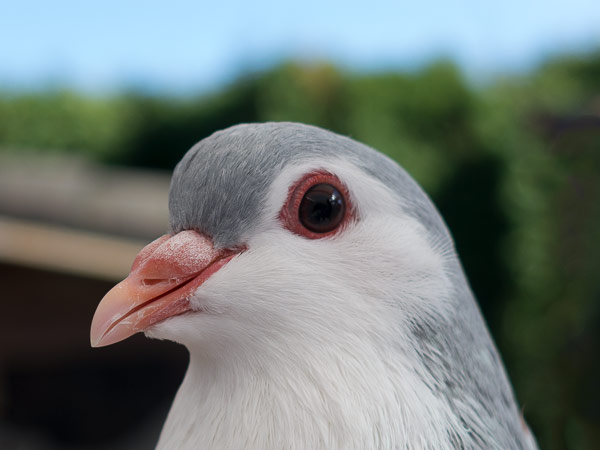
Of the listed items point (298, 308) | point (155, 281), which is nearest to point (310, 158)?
point (298, 308)

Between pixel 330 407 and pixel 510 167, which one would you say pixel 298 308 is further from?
pixel 510 167

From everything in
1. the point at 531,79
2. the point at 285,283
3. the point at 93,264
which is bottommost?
the point at 93,264

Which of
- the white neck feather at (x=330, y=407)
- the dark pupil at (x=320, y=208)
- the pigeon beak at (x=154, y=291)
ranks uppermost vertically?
the dark pupil at (x=320, y=208)

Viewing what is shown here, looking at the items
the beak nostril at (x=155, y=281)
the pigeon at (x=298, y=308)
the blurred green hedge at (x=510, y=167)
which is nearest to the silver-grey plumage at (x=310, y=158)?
the pigeon at (x=298, y=308)

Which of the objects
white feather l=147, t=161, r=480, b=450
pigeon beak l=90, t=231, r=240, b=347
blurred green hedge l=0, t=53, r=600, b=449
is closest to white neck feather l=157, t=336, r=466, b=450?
white feather l=147, t=161, r=480, b=450

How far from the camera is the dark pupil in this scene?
1.69 meters

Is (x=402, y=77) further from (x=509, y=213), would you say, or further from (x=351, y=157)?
(x=351, y=157)

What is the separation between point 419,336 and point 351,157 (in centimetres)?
53

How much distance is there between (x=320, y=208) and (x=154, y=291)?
490mm

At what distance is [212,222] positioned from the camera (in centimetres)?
170

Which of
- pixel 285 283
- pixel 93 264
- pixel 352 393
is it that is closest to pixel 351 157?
pixel 285 283

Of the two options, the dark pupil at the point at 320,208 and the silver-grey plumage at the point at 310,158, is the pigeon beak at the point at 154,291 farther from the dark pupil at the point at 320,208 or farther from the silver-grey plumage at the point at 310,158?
the dark pupil at the point at 320,208

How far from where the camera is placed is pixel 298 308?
1.65m

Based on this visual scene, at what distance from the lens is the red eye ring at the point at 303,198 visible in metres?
1.68
